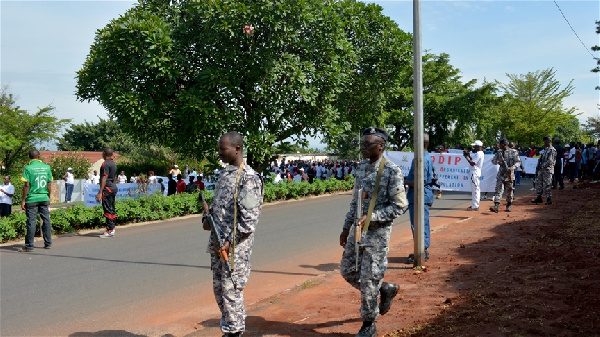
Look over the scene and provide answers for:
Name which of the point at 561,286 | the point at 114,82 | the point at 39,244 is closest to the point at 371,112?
the point at 114,82

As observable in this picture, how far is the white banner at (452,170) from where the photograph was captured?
55.2 ft

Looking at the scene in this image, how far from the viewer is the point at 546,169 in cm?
1486

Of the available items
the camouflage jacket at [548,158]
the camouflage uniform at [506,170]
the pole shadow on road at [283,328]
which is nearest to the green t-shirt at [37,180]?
the pole shadow on road at [283,328]

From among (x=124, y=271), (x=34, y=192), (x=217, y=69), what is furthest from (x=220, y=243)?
→ (x=217, y=69)

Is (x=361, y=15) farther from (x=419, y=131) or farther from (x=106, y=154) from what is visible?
(x=419, y=131)

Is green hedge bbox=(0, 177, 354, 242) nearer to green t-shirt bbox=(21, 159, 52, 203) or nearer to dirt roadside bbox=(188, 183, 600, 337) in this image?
green t-shirt bbox=(21, 159, 52, 203)

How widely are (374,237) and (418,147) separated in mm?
3003

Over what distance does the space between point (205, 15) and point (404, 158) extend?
7.40 meters

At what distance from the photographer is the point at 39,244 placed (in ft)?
35.7

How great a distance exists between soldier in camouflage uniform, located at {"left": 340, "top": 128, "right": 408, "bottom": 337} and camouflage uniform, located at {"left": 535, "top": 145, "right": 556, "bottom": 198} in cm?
1132

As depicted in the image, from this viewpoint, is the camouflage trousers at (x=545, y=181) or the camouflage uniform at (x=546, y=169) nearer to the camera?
the camouflage uniform at (x=546, y=169)

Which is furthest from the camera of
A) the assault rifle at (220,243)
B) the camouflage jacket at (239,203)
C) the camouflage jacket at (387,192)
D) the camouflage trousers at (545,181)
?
the camouflage trousers at (545,181)

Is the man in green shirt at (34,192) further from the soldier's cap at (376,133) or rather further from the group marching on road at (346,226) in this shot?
the soldier's cap at (376,133)

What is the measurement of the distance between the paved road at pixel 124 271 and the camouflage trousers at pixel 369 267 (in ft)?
6.90
